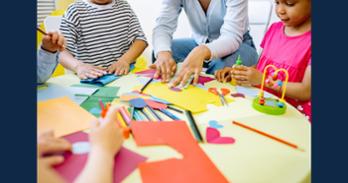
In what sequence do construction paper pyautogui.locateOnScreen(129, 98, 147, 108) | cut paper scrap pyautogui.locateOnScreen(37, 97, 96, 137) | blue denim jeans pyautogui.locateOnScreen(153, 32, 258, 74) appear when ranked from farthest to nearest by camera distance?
1. blue denim jeans pyautogui.locateOnScreen(153, 32, 258, 74)
2. construction paper pyautogui.locateOnScreen(129, 98, 147, 108)
3. cut paper scrap pyautogui.locateOnScreen(37, 97, 96, 137)

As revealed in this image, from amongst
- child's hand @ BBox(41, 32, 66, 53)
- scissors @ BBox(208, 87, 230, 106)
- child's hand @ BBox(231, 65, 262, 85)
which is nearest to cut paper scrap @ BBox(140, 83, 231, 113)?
scissors @ BBox(208, 87, 230, 106)

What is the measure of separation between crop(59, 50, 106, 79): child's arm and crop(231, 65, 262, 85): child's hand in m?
0.34

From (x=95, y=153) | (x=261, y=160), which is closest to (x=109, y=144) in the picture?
(x=95, y=153)

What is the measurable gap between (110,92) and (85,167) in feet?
1.05

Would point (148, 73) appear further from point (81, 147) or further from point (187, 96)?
point (81, 147)

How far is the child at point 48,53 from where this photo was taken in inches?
25.9

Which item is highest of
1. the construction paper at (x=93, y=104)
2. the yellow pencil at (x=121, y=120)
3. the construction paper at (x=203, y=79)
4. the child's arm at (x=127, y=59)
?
the child's arm at (x=127, y=59)

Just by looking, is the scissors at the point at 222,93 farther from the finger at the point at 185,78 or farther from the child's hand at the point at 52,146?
the child's hand at the point at 52,146

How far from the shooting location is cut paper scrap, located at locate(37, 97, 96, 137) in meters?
0.45

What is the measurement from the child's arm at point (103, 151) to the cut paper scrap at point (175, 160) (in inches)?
1.6

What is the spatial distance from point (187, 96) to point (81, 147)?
0.97 ft

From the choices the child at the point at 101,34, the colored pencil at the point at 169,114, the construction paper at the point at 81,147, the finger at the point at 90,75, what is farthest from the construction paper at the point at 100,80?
the construction paper at the point at 81,147

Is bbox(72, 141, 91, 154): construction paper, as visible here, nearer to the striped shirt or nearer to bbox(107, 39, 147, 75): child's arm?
bbox(107, 39, 147, 75): child's arm

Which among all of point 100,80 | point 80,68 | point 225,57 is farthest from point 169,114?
point 225,57
